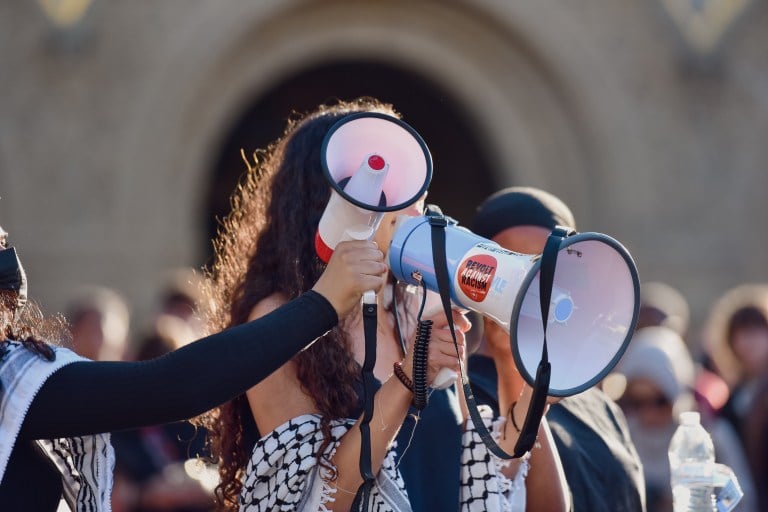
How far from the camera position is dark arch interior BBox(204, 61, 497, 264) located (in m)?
11.0

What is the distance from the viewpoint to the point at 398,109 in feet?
37.7

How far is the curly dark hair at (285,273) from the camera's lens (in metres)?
2.48

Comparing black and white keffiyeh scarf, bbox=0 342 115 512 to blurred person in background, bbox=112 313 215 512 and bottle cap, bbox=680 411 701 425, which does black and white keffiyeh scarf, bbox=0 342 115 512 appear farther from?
blurred person in background, bbox=112 313 215 512

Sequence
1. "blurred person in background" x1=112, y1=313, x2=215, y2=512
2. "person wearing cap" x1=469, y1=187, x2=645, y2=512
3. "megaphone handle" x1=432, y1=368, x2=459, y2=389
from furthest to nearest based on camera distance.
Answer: "blurred person in background" x1=112, y1=313, x2=215, y2=512 < "person wearing cap" x1=469, y1=187, x2=645, y2=512 < "megaphone handle" x1=432, y1=368, x2=459, y2=389

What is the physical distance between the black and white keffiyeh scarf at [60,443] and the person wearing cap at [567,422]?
1.09 meters

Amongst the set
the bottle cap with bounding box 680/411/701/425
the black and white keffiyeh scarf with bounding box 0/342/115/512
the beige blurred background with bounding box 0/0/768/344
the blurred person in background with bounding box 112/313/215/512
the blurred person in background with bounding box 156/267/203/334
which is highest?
the beige blurred background with bounding box 0/0/768/344

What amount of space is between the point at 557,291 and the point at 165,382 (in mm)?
814

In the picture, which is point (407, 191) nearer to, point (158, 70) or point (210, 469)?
point (210, 469)

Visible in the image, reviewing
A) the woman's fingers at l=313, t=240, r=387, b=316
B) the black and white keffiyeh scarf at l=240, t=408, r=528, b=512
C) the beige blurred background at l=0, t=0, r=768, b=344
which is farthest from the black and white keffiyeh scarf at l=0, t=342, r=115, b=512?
the beige blurred background at l=0, t=0, r=768, b=344

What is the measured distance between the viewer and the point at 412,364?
7.68 ft

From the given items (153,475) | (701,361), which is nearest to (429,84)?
(701,361)

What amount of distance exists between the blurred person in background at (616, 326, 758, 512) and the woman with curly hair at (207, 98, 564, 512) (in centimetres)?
241

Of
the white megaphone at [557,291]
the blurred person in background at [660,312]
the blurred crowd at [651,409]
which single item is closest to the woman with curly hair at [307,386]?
the white megaphone at [557,291]

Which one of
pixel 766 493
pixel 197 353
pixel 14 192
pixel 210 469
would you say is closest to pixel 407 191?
pixel 197 353
